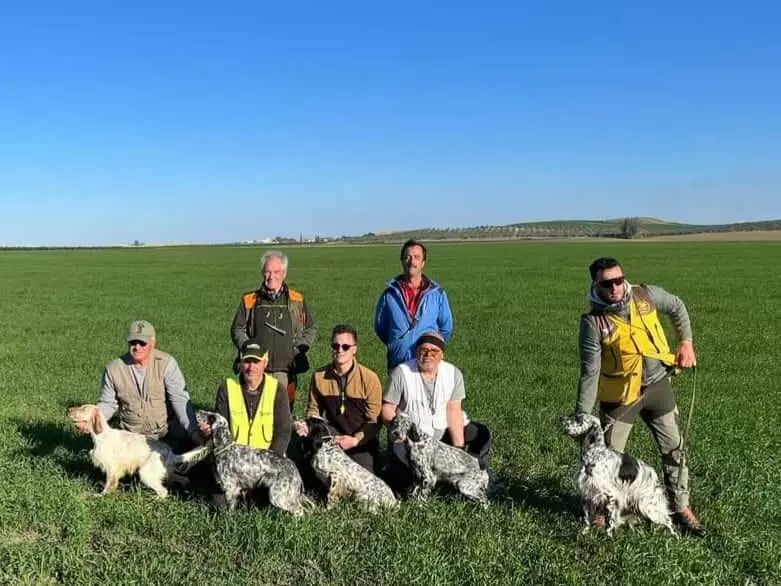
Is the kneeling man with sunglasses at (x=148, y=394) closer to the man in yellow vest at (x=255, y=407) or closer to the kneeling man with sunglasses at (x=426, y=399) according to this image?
the man in yellow vest at (x=255, y=407)

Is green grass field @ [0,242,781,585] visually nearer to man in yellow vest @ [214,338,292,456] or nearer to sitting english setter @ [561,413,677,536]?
sitting english setter @ [561,413,677,536]

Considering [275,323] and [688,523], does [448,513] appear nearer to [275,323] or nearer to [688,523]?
[688,523]

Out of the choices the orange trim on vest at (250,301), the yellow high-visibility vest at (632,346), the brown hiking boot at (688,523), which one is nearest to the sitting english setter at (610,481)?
the brown hiking boot at (688,523)

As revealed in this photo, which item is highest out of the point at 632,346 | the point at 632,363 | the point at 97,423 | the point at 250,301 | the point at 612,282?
the point at 612,282

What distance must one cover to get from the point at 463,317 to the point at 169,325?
959cm

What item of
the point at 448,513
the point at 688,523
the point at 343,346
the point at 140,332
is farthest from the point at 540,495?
the point at 140,332

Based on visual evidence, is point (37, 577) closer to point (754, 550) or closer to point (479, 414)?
point (754, 550)

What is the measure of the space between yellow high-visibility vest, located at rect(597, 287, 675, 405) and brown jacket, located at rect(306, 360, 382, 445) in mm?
2381

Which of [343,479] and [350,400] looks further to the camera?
[350,400]

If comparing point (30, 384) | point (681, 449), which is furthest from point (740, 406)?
point (30, 384)

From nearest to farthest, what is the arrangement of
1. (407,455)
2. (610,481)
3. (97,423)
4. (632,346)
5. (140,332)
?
1. (610,481)
2. (632,346)
3. (407,455)
4. (97,423)
5. (140,332)

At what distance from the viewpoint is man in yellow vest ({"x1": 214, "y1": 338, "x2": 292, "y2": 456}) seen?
665cm

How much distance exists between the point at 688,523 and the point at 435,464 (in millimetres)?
2295

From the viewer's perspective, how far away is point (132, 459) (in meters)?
7.07
